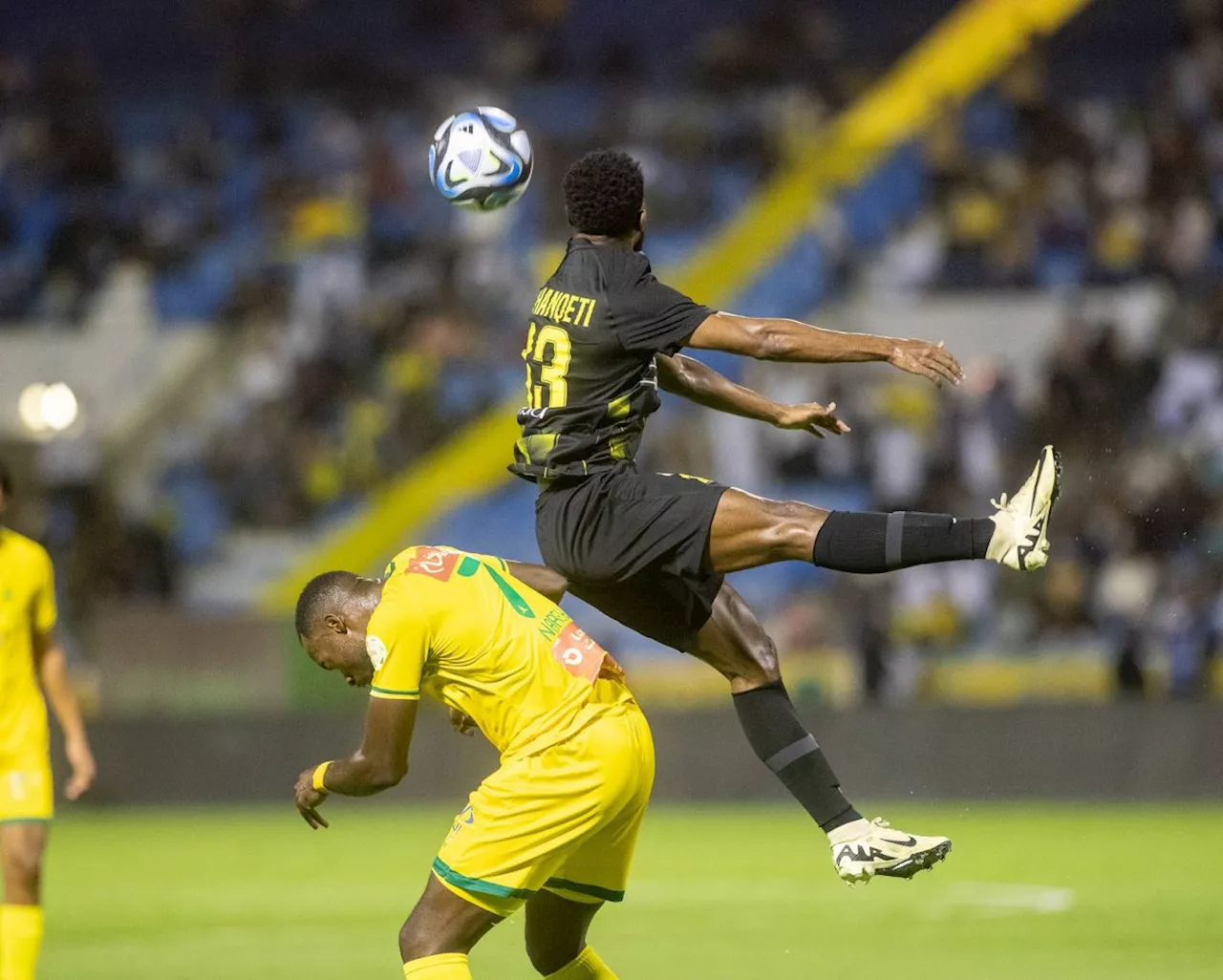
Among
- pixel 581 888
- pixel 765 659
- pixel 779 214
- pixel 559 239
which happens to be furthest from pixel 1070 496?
pixel 581 888

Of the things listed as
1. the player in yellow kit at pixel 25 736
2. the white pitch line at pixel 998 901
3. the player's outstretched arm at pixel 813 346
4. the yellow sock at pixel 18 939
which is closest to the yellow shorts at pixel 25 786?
the player in yellow kit at pixel 25 736

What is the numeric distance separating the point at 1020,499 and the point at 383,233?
1695 centimetres

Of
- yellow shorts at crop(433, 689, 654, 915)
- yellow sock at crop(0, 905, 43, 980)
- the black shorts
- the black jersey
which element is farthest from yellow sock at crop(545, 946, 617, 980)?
yellow sock at crop(0, 905, 43, 980)

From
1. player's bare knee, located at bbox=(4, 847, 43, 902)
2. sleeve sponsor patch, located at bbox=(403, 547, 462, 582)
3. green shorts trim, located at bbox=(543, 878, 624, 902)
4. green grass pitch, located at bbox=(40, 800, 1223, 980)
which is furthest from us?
green grass pitch, located at bbox=(40, 800, 1223, 980)

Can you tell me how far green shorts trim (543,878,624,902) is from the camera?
6039 mm

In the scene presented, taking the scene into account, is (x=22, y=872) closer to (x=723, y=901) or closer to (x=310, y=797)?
(x=310, y=797)

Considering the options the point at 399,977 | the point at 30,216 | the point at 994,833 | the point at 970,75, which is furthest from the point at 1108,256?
the point at 399,977

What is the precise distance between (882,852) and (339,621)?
2.05m

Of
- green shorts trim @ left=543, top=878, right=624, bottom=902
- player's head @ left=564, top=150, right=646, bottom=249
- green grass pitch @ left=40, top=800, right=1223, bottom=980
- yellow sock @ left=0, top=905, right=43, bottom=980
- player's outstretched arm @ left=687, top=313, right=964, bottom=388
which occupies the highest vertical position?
player's head @ left=564, top=150, right=646, bottom=249

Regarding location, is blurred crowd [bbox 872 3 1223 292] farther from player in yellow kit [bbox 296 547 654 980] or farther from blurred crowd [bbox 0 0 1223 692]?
player in yellow kit [bbox 296 547 654 980]

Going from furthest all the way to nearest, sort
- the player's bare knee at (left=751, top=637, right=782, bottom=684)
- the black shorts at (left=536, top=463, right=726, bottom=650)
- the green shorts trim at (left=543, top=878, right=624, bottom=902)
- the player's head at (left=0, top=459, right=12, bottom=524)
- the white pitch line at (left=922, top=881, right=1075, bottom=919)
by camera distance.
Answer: the white pitch line at (left=922, top=881, right=1075, bottom=919)
the player's head at (left=0, top=459, right=12, bottom=524)
the player's bare knee at (left=751, top=637, right=782, bottom=684)
the black shorts at (left=536, top=463, right=726, bottom=650)
the green shorts trim at (left=543, top=878, right=624, bottom=902)

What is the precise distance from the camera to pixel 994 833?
48.2 ft

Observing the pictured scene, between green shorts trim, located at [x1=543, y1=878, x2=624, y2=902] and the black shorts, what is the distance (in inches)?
45.2

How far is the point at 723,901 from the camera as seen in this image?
1142cm
